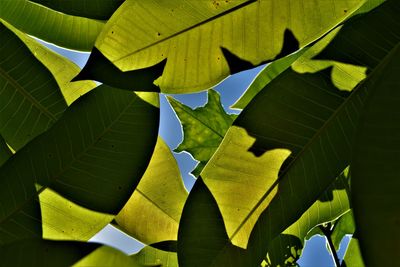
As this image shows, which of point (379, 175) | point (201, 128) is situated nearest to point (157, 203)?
point (201, 128)

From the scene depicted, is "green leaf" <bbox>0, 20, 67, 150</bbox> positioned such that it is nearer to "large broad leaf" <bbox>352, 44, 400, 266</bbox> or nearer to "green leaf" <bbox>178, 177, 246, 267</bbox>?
"green leaf" <bbox>178, 177, 246, 267</bbox>

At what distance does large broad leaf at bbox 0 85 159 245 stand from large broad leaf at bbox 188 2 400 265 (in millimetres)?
173

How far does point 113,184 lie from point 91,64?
21 centimetres

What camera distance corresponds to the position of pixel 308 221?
4.21ft

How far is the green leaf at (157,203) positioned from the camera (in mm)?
1340

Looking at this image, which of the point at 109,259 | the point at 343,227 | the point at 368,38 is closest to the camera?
the point at 109,259

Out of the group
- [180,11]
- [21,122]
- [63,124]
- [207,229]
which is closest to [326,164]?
[207,229]

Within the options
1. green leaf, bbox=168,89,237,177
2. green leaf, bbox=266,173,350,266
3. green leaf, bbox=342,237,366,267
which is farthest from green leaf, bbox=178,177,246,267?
green leaf, bbox=168,89,237,177

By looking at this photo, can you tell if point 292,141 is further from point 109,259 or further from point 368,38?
point 109,259

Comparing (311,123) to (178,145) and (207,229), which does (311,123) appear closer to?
(207,229)

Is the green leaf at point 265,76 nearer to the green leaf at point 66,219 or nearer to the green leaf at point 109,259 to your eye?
the green leaf at point 66,219

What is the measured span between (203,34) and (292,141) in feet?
0.80

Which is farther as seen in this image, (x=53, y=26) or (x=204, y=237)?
(x=53, y=26)

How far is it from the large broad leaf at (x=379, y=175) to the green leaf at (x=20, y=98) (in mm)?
810
